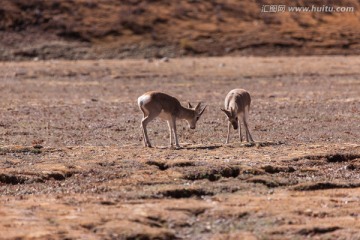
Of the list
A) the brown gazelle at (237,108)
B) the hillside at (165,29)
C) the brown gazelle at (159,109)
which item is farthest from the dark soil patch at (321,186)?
the hillside at (165,29)

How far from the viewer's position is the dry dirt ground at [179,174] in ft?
43.8

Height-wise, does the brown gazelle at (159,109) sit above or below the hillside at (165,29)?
above

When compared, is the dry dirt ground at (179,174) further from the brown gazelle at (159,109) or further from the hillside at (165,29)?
the hillside at (165,29)

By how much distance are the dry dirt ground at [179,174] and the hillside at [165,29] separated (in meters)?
33.2

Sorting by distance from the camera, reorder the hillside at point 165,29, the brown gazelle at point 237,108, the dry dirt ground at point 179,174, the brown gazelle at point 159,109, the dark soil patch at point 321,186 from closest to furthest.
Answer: the dry dirt ground at point 179,174, the dark soil patch at point 321,186, the brown gazelle at point 159,109, the brown gazelle at point 237,108, the hillside at point 165,29

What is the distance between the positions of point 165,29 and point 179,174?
59073 millimetres

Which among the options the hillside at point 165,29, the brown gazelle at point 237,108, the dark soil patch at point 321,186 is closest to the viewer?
the dark soil patch at point 321,186

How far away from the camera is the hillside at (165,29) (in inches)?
2734

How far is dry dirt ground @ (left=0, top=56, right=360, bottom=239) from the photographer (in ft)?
43.8

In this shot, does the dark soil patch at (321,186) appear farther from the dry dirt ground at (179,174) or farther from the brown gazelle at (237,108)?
the brown gazelle at (237,108)

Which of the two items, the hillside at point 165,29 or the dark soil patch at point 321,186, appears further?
the hillside at point 165,29

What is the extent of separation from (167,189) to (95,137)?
9522mm

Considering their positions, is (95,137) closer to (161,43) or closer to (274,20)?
(161,43)

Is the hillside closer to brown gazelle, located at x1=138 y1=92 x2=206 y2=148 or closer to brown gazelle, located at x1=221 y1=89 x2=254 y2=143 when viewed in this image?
brown gazelle, located at x1=221 y1=89 x2=254 y2=143
